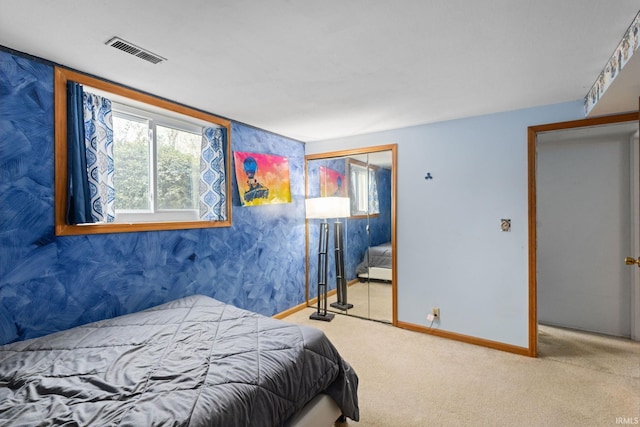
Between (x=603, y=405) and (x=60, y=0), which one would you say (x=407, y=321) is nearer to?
(x=603, y=405)

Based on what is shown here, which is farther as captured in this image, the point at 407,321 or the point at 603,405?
the point at 407,321

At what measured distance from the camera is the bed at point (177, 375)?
119 cm

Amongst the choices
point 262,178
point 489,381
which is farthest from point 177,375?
point 262,178

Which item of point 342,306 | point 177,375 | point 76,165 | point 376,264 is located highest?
point 76,165

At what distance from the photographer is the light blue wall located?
2.85m

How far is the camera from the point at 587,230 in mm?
3312

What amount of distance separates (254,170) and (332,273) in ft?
5.81

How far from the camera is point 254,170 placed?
11.2 feet

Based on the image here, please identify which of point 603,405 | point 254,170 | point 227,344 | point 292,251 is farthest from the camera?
point 292,251

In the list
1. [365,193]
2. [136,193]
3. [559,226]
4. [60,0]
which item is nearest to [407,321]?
[365,193]

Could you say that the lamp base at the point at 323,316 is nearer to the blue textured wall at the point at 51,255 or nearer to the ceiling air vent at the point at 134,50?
the blue textured wall at the point at 51,255

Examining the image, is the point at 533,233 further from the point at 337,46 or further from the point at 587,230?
the point at 337,46

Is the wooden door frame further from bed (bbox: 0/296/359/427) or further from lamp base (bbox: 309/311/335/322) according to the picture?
lamp base (bbox: 309/311/335/322)

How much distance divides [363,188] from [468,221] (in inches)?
48.9
